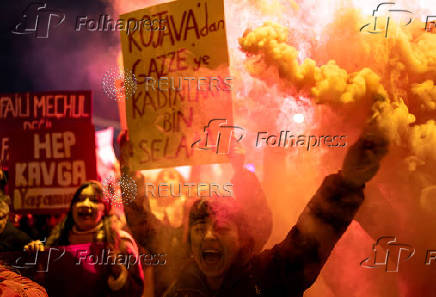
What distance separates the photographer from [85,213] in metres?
2.42

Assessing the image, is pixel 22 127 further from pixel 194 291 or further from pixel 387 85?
pixel 387 85

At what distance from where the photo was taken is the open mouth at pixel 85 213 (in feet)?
7.93

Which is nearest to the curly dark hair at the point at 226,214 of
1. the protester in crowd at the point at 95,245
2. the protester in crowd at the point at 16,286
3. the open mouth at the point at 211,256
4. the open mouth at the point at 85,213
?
the open mouth at the point at 211,256

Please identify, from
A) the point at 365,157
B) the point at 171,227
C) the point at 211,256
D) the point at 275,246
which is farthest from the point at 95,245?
the point at 365,157

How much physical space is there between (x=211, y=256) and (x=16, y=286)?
1008 millimetres

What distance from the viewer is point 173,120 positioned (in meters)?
2.48

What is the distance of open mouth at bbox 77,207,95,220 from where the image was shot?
2.42 metres

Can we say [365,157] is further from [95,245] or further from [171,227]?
[95,245]

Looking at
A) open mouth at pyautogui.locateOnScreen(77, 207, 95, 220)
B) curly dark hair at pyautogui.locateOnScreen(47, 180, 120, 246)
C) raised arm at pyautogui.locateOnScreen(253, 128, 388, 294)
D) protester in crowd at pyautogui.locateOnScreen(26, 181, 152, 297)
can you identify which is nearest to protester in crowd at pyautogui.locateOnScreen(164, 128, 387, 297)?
raised arm at pyautogui.locateOnScreen(253, 128, 388, 294)

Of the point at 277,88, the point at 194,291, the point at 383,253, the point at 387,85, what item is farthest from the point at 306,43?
the point at 194,291

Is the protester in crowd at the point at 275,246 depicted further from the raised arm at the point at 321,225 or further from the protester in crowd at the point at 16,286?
the protester in crowd at the point at 16,286

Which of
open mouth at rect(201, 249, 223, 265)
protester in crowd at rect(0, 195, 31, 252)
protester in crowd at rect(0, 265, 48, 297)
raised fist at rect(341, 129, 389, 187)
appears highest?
raised fist at rect(341, 129, 389, 187)

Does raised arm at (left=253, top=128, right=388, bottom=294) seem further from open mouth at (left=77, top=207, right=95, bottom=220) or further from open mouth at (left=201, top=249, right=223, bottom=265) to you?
open mouth at (left=77, top=207, right=95, bottom=220)

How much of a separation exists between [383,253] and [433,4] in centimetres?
138
